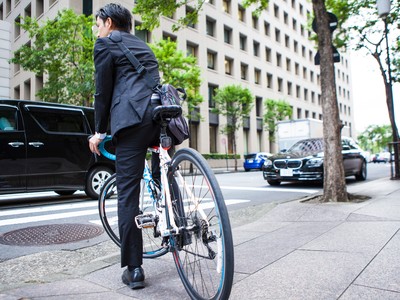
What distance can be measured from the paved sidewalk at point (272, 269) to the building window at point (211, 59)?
100ft

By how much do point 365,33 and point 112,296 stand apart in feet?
52.9

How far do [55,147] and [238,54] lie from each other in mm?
31981

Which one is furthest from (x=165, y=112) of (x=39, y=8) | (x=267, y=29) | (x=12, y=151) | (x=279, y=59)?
(x=279, y=59)

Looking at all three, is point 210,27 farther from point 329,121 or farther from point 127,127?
point 127,127

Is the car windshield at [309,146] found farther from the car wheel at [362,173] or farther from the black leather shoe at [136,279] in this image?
the black leather shoe at [136,279]

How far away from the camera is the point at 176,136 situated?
8.66 ft

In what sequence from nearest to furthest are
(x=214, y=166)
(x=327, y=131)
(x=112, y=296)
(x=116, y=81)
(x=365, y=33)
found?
1. (x=112, y=296)
2. (x=116, y=81)
3. (x=327, y=131)
4. (x=365, y=33)
5. (x=214, y=166)

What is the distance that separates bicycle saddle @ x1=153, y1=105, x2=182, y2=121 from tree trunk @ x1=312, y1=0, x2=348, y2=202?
493cm

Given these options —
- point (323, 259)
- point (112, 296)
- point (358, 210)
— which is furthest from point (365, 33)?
point (112, 296)

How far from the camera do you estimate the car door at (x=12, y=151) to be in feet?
21.8

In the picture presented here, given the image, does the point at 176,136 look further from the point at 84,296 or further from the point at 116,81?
the point at 84,296

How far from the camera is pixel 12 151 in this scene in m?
6.73

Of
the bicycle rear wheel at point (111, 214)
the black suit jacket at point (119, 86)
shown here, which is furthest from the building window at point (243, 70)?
the black suit jacket at point (119, 86)

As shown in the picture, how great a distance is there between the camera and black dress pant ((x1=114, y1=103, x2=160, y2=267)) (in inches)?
98.7
